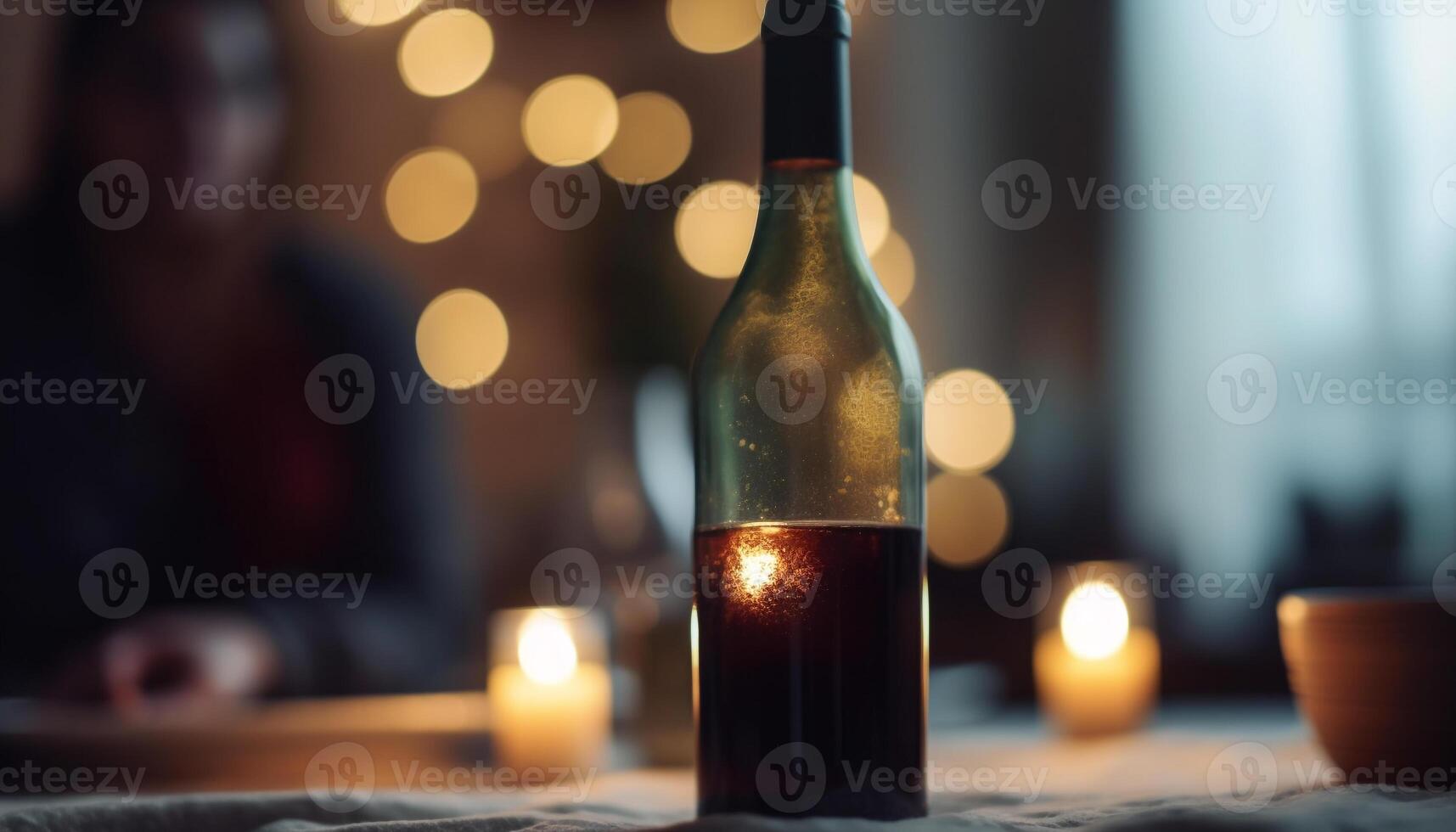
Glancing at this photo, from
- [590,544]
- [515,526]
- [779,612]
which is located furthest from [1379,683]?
[515,526]

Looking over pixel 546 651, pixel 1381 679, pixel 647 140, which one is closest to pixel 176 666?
pixel 546 651

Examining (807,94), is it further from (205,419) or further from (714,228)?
(714,228)

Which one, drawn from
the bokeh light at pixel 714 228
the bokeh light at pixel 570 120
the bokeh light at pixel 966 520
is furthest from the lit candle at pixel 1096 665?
the bokeh light at pixel 570 120

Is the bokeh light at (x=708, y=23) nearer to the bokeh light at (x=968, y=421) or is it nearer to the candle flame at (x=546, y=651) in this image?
the bokeh light at (x=968, y=421)

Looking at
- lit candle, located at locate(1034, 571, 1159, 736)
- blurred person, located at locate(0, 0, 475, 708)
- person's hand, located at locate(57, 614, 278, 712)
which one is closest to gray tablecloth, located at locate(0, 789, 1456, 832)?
lit candle, located at locate(1034, 571, 1159, 736)

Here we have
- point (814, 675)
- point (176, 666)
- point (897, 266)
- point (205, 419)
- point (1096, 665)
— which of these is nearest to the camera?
point (814, 675)

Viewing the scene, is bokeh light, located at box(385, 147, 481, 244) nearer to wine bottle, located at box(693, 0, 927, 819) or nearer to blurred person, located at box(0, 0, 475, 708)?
blurred person, located at box(0, 0, 475, 708)
